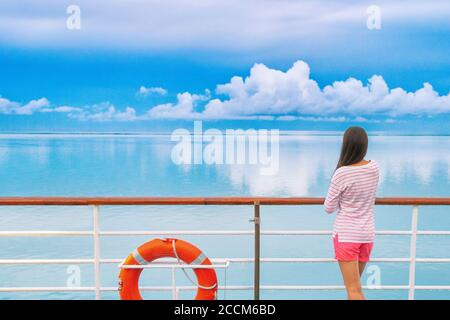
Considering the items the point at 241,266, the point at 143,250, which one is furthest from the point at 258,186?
the point at 143,250

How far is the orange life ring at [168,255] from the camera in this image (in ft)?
6.70

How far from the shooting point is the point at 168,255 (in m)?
2.05

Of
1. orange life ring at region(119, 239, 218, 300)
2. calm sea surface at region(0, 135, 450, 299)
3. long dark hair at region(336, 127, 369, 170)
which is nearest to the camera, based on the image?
long dark hair at region(336, 127, 369, 170)

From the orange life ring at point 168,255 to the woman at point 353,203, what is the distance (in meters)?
0.58

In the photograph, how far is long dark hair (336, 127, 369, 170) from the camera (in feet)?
5.73

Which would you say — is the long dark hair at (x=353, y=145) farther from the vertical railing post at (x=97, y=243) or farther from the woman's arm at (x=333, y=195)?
the vertical railing post at (x=97, y=243)

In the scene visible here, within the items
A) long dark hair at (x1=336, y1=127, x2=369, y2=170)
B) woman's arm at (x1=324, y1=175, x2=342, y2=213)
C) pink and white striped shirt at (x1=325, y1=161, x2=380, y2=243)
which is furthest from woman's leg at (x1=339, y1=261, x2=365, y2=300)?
long dark hair at (x1=336, y1=127, x2=369, y2=170)

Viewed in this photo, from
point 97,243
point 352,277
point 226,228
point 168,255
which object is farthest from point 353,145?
point 226,228

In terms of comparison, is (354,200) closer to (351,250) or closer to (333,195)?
(333,195)

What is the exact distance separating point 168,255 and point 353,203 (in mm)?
834

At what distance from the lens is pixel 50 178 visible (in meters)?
38.8

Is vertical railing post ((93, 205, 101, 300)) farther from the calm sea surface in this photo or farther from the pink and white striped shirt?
the calm sea surface
